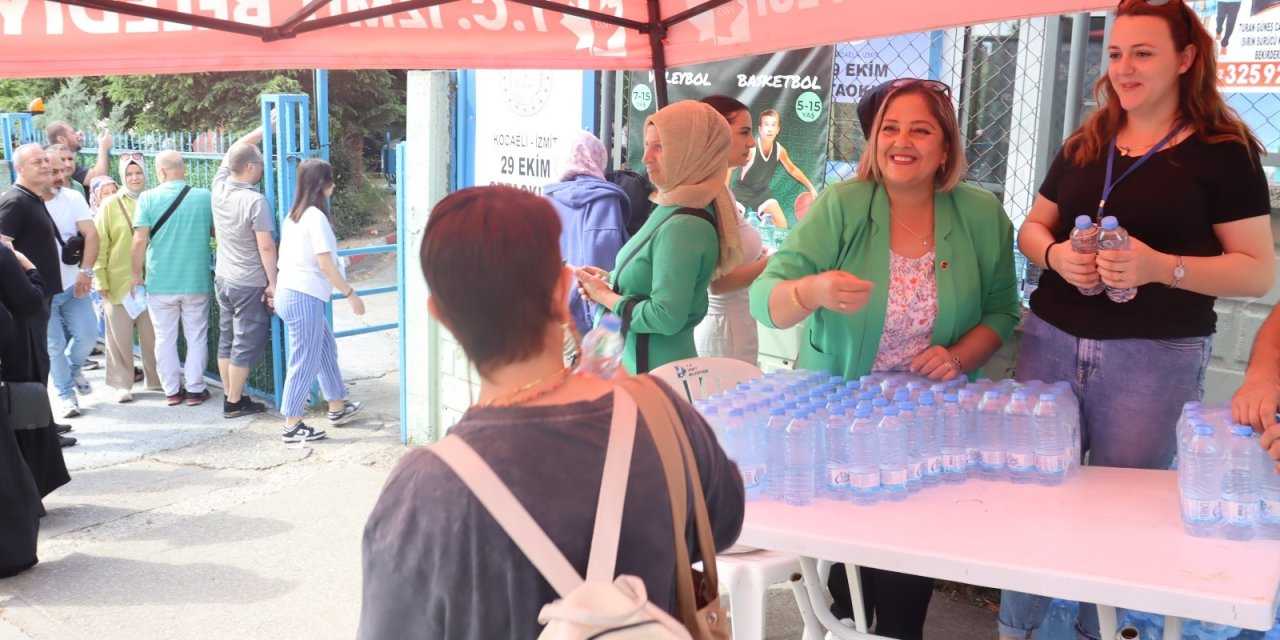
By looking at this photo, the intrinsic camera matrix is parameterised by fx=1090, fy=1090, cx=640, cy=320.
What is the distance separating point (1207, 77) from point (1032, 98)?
9.44 feet

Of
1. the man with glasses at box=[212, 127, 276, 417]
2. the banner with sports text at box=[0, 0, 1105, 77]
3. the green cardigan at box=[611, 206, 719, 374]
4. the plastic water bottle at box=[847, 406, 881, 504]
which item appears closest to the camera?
the plastic water bottle at box=[847, 406, 881, 504]

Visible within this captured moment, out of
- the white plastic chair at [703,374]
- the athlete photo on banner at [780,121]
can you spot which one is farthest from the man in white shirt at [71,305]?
the white plastic chair at [703,374]

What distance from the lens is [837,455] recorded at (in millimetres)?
2676

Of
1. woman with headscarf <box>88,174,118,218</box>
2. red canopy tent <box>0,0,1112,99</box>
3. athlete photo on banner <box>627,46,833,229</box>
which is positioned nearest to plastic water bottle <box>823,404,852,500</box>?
red canopy tent <box>0,0,1112,99</box>

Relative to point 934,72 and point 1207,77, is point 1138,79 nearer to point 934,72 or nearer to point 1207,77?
point 1207,77

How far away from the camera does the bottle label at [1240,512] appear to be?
2.39m

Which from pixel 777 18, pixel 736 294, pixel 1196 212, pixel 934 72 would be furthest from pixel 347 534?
pixel 1196 212

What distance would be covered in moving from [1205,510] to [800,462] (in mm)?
897

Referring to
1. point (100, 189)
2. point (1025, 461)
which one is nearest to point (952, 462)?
point (1025, 461)

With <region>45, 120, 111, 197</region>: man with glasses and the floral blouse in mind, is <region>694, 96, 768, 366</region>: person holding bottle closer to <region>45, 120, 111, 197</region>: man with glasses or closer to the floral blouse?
the floral blouse

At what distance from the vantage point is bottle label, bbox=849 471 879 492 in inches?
103

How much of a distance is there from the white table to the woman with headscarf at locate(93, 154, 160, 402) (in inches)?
270

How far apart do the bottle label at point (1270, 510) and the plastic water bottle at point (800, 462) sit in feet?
3.26

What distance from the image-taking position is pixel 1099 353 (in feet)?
9.73
